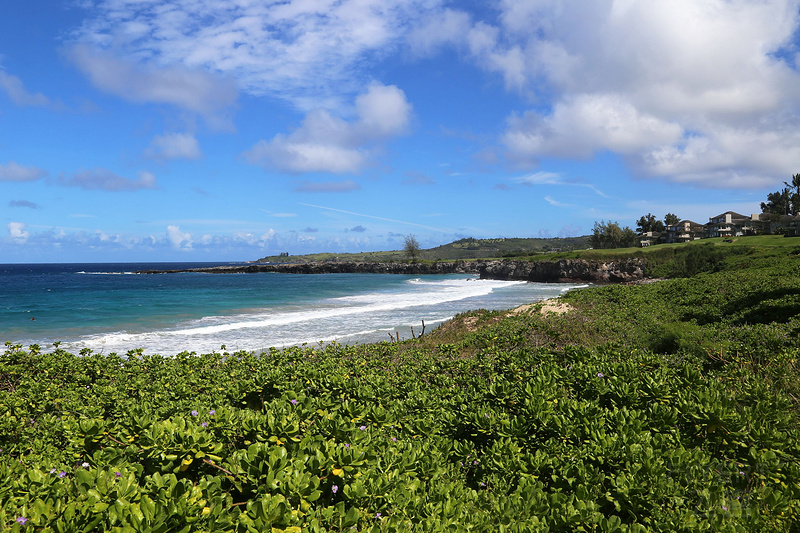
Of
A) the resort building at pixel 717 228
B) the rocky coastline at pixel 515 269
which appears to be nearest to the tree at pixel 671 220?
the resort building at pixel 717 228

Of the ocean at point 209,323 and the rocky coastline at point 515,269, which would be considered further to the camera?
the rocky coastline at point 515,269

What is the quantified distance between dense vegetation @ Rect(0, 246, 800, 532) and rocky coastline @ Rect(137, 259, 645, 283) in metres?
60.4

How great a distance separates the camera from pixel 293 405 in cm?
454

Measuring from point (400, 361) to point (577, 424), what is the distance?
5.54m

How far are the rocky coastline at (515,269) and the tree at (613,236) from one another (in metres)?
31.5

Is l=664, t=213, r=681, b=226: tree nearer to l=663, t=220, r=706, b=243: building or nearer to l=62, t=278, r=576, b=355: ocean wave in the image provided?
l=663, t=220, r=706, b=243: building

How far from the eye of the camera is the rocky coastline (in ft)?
209

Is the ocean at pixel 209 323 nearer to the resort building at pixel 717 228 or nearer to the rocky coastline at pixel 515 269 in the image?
the rocky coastline at pixel 515 269

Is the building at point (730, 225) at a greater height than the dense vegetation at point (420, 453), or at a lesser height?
greater

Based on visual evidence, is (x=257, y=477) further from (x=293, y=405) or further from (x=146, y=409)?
(x=146, y=409)

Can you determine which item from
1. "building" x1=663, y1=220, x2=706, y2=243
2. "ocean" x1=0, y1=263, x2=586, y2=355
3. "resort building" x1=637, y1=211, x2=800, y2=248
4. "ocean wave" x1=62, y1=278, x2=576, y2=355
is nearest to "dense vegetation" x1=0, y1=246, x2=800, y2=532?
"ocean wave" x1=62, y1=278, x2=576, y2=355

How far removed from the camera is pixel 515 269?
82.7 m

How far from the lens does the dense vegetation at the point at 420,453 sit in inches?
112

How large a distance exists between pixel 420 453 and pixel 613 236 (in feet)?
377
